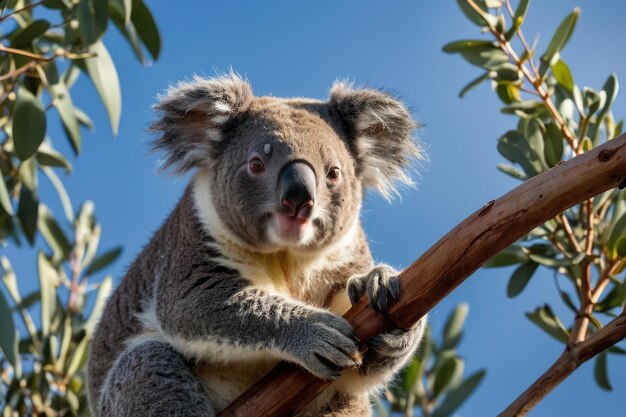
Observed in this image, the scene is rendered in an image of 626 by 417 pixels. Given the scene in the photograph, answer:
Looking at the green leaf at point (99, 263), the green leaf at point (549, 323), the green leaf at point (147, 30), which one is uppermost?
the green leaf at point (147, 30)

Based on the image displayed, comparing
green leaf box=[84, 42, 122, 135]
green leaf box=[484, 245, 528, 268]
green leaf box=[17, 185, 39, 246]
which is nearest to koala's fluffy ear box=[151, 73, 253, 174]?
green leaf box=[84, 42, 122, 135]

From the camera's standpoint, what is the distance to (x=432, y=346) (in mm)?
5281

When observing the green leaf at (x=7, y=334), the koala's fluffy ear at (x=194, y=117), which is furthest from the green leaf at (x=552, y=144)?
the green leaf at (x=7, y=334)

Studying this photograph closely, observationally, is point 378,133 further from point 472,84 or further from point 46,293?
point 46,293

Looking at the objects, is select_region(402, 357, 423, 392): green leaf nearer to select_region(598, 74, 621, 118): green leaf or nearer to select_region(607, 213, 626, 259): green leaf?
select_region(607, 213, 626, 259): green leaf

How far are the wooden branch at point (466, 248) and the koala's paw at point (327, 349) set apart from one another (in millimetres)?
101

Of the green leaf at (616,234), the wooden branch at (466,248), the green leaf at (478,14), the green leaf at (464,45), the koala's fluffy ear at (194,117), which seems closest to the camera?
the wooden branch at (466,248)

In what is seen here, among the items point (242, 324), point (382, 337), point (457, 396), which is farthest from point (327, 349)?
point (457, 396)

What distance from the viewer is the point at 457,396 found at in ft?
15.5

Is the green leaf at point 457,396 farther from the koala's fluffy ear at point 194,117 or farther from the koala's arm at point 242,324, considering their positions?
the koala's fluffy ear at point 194,117

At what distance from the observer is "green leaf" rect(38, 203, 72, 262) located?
18.8ft

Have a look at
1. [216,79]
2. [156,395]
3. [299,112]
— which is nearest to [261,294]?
[156,395]

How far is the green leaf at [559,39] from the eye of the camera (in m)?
4.11

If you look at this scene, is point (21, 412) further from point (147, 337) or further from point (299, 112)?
point (299, 112)
